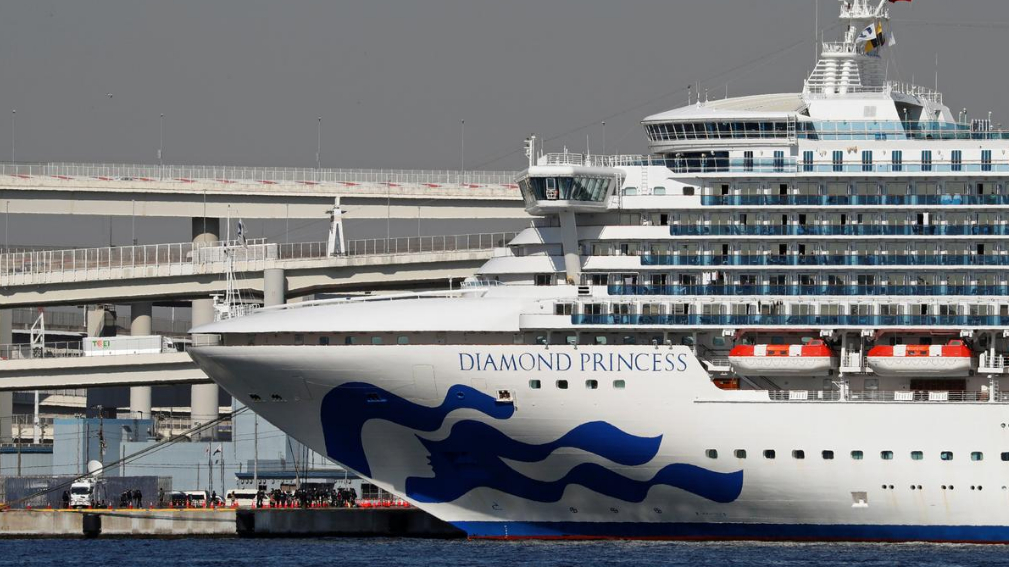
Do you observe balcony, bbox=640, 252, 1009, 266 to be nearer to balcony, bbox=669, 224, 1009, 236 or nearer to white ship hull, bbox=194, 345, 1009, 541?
balcony, bbox=669, 224, 1009, 236

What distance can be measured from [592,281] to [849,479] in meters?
7.17

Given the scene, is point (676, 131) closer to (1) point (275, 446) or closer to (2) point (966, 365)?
(2) point (966, 365)

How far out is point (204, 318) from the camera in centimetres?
6353

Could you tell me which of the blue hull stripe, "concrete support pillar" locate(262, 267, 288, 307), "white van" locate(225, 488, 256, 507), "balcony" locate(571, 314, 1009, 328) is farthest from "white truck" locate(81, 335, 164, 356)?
"balcony" locate(571, 314, 1009, 328)

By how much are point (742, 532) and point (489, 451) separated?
575cm

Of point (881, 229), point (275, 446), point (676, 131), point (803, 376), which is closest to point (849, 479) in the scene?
point (803, 376)

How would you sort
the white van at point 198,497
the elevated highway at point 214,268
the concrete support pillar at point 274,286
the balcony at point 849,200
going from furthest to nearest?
1. the elevated highway at point 214,268
2. the concrete support pillar at point 274,286
3. the white van at point 198,497
4. the balcony at point 849,200

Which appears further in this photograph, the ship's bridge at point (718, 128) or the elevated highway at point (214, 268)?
the elevated highway at point (214, 268)

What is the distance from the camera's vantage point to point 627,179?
1722 inches

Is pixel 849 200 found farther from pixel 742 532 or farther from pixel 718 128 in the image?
pixel 742 532

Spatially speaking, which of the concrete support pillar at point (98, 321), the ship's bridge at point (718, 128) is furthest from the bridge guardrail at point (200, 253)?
the ship's bridge at point (718, 128)

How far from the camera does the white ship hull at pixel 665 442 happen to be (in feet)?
135

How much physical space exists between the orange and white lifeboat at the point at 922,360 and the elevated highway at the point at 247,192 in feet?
70.1

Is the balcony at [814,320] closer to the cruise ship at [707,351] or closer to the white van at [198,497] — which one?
the cruise ship at [707,351]
